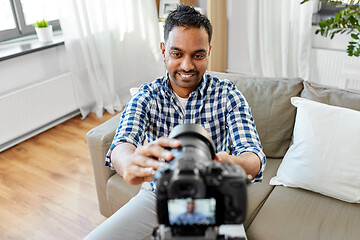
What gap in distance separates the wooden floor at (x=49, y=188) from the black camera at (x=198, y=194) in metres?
1.38

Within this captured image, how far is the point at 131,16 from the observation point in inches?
125

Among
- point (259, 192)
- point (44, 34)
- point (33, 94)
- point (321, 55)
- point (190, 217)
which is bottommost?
point (259, 192)

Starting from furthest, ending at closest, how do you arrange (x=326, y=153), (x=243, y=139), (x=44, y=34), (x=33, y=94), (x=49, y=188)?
(x=44, y=34) → (x=33, y=94) → (x=49, y=188) → (x=326, y=153) → (x=243, y=139)

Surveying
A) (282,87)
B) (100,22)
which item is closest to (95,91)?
(100,22)

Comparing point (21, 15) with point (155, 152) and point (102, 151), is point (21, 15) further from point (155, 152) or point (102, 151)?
point (155, 152)

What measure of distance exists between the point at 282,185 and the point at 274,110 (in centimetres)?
37

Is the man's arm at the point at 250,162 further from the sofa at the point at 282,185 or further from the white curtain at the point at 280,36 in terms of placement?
the white curtain at the point at 280,36

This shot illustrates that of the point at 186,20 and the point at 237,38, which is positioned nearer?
the point at 186,20

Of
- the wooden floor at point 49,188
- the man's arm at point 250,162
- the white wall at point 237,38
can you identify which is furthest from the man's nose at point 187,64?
the white wall at point 237,38

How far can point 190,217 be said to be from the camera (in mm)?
561

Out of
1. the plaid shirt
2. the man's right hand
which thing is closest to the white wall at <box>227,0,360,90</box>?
the plaid shirt

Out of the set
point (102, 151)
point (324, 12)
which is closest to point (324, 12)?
point (324, 12)

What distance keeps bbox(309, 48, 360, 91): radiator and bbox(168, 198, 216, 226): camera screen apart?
8.16 feet

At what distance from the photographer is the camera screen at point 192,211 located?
1.80 ft
